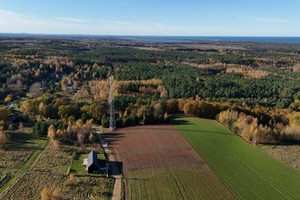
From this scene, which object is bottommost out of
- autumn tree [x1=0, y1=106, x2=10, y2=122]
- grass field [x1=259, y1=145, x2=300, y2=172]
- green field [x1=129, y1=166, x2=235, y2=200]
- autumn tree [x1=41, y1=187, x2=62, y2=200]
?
green field [x1=129, y1=166, x2=235, y2=200]

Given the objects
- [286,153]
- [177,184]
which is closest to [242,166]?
[286,153]

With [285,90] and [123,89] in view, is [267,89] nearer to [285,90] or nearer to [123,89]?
[285,90]

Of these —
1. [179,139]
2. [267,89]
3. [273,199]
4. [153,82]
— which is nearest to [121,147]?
[179,139]

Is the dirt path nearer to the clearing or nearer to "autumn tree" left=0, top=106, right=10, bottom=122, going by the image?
the clearing

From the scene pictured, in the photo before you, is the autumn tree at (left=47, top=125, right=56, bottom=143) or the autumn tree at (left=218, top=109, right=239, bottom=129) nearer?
the autumn tree at (left=47, top=125, right=56, bottom=143)

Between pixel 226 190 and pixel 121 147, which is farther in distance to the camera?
pixel 121 147

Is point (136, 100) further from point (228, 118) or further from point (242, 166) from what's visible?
point (242, 166)

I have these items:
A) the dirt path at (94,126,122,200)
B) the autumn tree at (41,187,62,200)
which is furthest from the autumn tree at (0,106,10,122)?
the autumn tree at (41,187,62,200)
